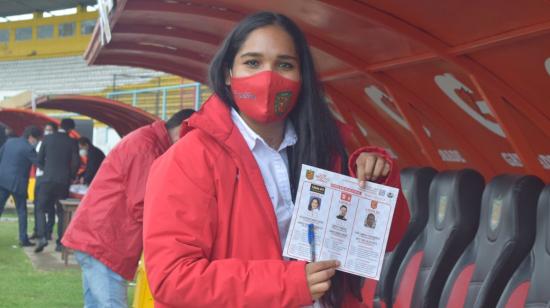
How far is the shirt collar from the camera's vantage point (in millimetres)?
2159

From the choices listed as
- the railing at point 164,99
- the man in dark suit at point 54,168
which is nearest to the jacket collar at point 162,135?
the man in dark suit at point 54,168

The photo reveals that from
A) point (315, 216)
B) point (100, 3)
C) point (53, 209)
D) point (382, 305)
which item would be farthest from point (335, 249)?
point (53, 209)

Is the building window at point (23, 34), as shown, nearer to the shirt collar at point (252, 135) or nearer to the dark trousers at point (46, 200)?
the dark trousers at point (46, 200)

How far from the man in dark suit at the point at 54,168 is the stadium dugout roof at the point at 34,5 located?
29816 mm

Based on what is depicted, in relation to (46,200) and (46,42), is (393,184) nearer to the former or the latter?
(46,200)

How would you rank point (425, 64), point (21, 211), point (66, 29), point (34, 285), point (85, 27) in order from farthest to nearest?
point (66, 29) → point (85, 27) → point (21, 211) → point (34, 285) → point (425, 64)

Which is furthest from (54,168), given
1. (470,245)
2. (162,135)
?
(470,245)

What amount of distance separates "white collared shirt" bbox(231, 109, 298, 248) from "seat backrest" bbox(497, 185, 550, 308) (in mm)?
1593

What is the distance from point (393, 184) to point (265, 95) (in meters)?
0.41

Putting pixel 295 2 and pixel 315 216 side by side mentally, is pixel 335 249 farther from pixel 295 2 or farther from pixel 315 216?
pixel 295 2

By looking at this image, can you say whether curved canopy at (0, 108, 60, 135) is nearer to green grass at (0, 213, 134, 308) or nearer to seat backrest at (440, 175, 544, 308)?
green grass at (0, 213, 134, 308)

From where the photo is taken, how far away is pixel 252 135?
7.10ft

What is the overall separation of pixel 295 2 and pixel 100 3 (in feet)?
6.45

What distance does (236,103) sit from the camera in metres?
2.19
